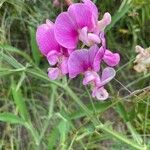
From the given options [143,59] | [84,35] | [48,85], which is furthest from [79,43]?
[48,85]

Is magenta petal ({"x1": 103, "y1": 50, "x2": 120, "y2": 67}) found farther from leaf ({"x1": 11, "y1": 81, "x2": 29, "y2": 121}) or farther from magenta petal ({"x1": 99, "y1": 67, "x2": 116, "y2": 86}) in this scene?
leaf ({"x1": 11, "y1": 81, "x2": 29, "y2": 121})

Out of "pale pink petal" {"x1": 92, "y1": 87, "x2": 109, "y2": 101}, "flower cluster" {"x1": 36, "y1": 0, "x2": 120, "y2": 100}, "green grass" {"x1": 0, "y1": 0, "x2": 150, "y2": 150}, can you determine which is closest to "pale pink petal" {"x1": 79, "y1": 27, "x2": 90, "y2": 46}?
"flower cluster" {"x1": 36, "y1": 0, "x2": 120, "y2": 100}

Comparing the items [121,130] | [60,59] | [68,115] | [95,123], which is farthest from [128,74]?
[60,59]

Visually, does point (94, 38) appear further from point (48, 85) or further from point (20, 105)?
point (48, 85)

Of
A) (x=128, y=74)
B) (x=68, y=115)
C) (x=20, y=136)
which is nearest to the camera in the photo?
(x=68, y=115)

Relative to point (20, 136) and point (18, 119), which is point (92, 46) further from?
point (20, 136)

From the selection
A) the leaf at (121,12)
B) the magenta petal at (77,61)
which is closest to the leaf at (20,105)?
the leaf at (121,12)
